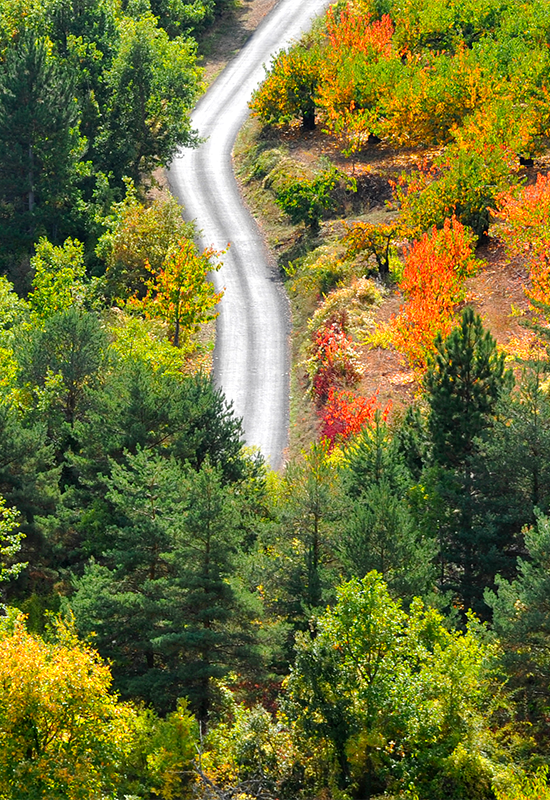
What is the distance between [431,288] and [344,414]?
22.6ft

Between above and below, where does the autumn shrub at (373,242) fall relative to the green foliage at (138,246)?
below

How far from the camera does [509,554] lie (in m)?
38.3

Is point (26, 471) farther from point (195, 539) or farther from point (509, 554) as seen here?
point (509, 554)

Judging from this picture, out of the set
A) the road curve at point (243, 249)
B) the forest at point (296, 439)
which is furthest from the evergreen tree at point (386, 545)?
the road curve at point (243, 249)

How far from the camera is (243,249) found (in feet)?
224

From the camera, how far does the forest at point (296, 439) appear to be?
91.4ft

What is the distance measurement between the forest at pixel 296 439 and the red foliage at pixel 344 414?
0.66 ft

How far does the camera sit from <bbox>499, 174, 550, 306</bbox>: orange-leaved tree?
5172 centimetres

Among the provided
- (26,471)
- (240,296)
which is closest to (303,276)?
(240,296)

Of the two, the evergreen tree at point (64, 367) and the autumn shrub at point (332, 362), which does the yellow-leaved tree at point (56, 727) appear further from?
the autumn shrub at point (332, 362)

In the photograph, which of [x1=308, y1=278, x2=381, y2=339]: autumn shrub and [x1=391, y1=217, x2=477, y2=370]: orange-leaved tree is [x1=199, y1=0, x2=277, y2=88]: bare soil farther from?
[x1=391, y1=217, x2=477, y2=370]: orange-leaved tree

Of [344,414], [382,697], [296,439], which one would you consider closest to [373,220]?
[296,439]

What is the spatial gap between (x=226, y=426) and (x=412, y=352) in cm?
958

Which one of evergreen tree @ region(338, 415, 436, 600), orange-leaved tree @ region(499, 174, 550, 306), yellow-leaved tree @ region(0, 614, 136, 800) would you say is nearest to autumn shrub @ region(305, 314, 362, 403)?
orange-leaved tree @ region(499, 174, 550, 306)
